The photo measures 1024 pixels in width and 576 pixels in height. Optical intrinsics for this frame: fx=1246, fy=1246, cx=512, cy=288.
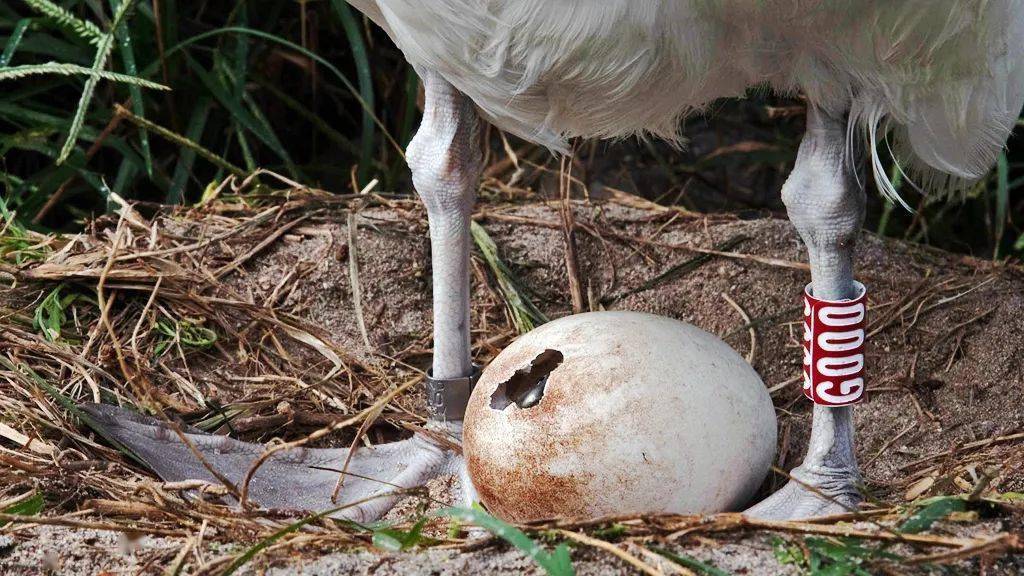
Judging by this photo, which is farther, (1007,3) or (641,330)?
(641,330)

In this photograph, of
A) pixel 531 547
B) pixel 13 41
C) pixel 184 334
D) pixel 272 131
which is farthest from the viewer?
pixel 272 131

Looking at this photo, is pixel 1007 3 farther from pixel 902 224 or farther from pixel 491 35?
pixel 902 224

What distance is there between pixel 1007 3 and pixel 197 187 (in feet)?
7.80

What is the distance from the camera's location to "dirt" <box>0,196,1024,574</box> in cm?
235

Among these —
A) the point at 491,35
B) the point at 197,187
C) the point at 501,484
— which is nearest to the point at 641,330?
the point at 501,484

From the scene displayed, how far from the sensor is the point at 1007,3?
5.53ft

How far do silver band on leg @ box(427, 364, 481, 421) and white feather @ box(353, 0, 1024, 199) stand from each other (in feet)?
1.79

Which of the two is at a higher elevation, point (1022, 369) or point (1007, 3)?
point (1007, 3)

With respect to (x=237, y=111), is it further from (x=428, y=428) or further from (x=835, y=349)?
(x=835, y=349)

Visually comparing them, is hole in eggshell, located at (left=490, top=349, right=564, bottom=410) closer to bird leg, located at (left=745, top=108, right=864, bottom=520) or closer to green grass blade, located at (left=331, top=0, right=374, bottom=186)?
bird leg, located at (left=745, top=108, right=864, bottom=520)

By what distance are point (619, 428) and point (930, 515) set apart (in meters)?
0.43

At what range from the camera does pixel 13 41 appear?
9.78ft

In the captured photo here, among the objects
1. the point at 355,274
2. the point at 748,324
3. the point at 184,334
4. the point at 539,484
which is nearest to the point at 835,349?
the point at 539,484

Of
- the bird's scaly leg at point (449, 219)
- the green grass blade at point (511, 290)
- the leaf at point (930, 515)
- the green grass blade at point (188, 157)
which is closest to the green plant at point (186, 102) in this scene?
the green grass blade at point (188, 157)
